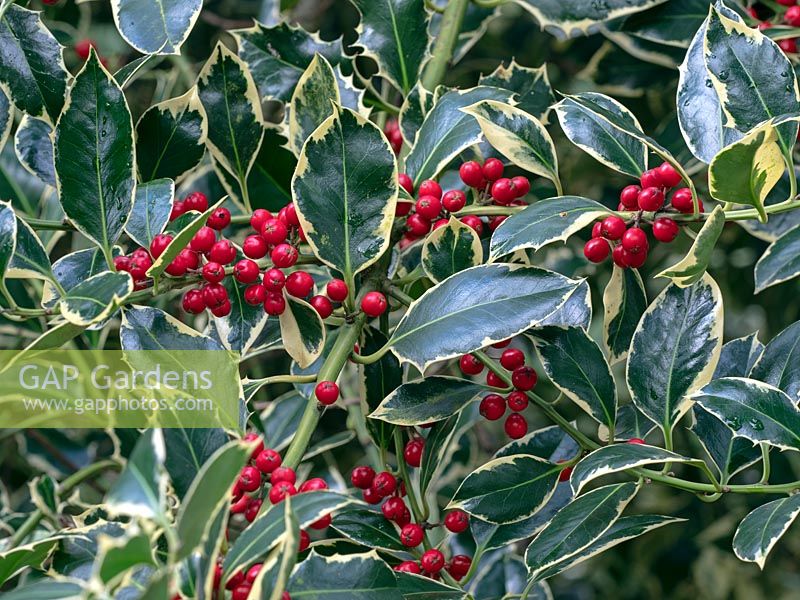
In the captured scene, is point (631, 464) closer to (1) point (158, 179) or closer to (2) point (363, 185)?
(2) point (363, 185)

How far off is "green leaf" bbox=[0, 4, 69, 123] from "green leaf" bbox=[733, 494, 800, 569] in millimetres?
746

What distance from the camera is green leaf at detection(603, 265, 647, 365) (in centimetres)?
94

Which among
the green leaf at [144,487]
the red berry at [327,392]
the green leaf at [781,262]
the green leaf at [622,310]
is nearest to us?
the green leaf at [144,487]

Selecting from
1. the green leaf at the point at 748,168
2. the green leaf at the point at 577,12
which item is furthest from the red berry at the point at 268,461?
the green leaf at the point at 577,12

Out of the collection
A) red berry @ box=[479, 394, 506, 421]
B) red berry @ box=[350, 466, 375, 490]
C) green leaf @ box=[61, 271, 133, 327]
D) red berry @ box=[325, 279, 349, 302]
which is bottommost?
red berry @ box=[350, 466, 375, 490]

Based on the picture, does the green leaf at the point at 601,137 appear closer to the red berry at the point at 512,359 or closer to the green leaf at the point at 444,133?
the green leaf at the point at 444,133

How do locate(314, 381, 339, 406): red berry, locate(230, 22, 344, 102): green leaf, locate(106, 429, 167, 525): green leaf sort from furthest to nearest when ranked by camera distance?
locate(230, 22, 344, 102): green leaf → locate(314, 381, 339, 406): red berry → locate(106, 429, 167, 525): green leaf

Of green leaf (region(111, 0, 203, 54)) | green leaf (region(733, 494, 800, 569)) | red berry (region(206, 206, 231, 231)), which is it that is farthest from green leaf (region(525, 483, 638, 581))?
green leaf (region(111, 0, 203, 54))

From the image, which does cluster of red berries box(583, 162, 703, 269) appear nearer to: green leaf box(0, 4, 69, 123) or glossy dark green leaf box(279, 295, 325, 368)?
glossy dark green leaf box(279, 295, 325, 368)

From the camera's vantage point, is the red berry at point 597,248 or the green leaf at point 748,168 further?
the red berry at point 597,248

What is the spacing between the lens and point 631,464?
77 cm

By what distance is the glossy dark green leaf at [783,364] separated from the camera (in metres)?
0.89

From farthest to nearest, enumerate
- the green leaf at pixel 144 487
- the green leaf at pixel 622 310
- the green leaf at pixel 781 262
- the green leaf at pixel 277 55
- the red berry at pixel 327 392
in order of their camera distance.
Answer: the green leaf at pixel 277 55 → the green leaf at pixel 781 262 → the green leaf at pixel 622 310 → the red berry at pixel 327 392 → the green leaf at pixel 144 487

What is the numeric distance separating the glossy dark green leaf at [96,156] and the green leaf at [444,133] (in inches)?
11.2
